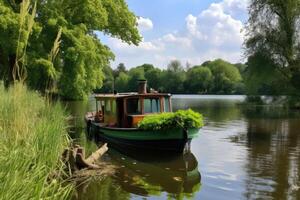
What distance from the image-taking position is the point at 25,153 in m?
4.84

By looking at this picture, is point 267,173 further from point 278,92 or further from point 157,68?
point 157,68

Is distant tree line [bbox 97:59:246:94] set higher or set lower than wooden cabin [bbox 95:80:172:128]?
higher

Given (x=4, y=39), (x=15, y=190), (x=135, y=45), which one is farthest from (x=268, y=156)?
(x=135, y=45)

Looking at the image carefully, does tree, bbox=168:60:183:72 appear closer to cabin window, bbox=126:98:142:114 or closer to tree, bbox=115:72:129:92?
tree, bbox=115:72:129:92

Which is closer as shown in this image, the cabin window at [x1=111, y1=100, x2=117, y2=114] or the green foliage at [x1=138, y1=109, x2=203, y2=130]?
the green foliage at [x1=138, y1=109, x2=203, y2=130]

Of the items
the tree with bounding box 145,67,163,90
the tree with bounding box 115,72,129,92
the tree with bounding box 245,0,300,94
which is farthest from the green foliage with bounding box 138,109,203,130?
the tree with bounding box 145,67,163,90

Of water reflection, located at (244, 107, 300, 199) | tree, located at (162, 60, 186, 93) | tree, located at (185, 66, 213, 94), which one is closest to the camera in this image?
water reflection, located at (244, 107, 300, 199)

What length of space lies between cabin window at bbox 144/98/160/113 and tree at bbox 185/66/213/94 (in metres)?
95.0

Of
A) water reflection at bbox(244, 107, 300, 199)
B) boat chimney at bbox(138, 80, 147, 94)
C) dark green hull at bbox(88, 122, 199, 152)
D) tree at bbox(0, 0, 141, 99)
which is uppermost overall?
tree at bbox(0, 0, 141, 99)

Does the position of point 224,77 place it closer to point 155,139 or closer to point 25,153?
point 155,139

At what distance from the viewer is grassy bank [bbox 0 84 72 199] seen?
402cm

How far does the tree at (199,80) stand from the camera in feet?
371

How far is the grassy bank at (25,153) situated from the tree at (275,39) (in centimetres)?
3144

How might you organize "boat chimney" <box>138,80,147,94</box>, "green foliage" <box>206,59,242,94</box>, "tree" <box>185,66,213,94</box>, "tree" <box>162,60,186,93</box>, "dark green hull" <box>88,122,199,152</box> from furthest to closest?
"tree" <box>162,60,186,93</box> → "tree" <box>185,66,213,94</box> → "green foliage" <box>206,59,242,94</box> → "boat chimney" <box>138,80,147,94</box> → "dark green hull" <box>88,122,199,152</box>
